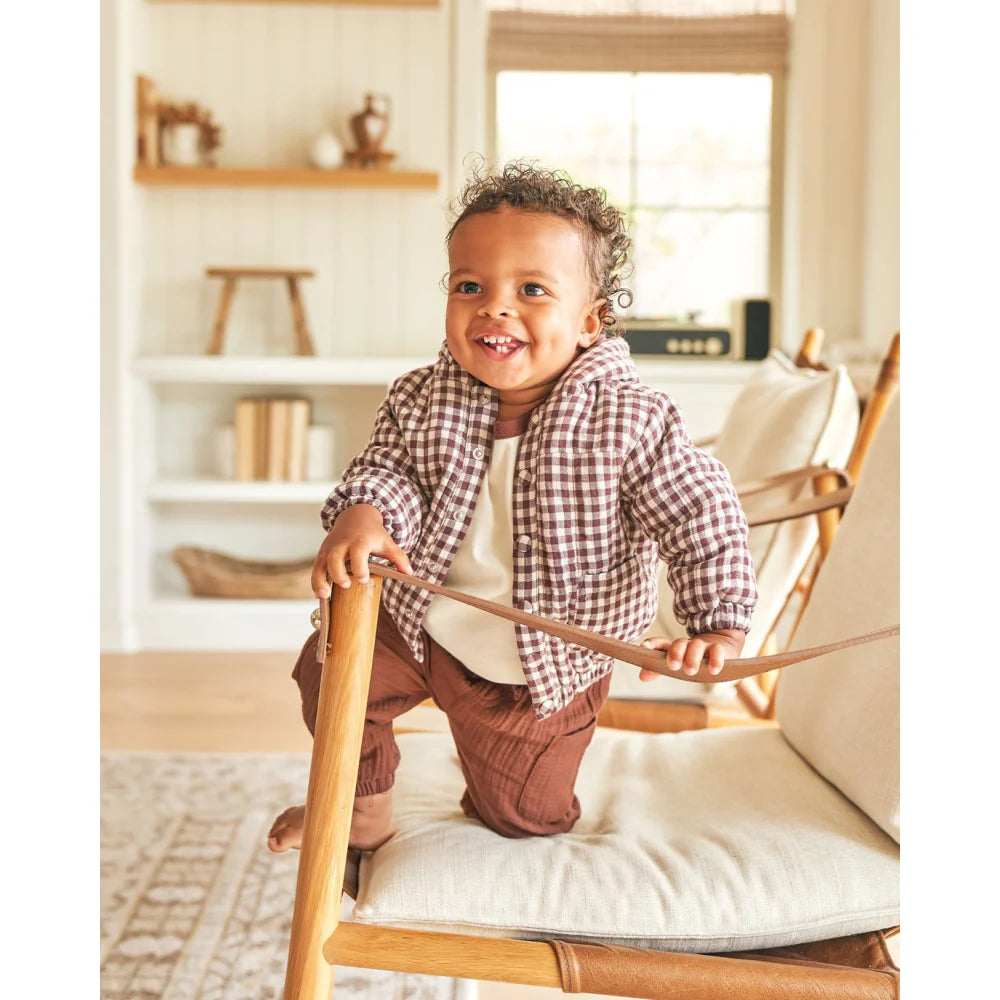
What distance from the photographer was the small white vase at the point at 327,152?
13.0 ft

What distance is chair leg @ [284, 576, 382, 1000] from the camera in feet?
3.42

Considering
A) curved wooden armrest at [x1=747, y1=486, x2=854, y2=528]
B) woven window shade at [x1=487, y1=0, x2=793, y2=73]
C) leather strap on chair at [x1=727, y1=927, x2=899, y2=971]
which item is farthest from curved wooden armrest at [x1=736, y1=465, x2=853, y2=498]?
woven window shade at [x1=487, y1=0, x2=793, y2=73]

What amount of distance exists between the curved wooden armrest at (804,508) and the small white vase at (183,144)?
2870 millimetres

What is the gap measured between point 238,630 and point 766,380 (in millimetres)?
2238

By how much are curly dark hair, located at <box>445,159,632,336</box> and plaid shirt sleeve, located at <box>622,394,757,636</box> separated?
0.17 meters

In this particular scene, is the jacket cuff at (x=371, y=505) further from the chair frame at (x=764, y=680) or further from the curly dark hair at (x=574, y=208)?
the chair frame at (x=764, y=680)

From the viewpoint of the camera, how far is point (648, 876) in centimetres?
115

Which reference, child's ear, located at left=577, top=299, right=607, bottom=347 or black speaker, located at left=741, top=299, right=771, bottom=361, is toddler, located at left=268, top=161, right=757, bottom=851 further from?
black speaker, located at left=741, top=299, right=771, bottom=361

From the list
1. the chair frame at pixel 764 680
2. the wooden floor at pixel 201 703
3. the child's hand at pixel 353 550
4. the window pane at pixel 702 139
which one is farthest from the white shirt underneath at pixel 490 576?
the window pane at pixel 702 139

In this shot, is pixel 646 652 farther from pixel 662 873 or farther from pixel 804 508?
pixel 804 508

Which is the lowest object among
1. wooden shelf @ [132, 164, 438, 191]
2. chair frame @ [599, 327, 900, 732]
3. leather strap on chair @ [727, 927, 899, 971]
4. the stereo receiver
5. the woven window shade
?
leather strap on chair @ [727, 927, 899, 971]

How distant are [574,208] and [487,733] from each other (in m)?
0.57
